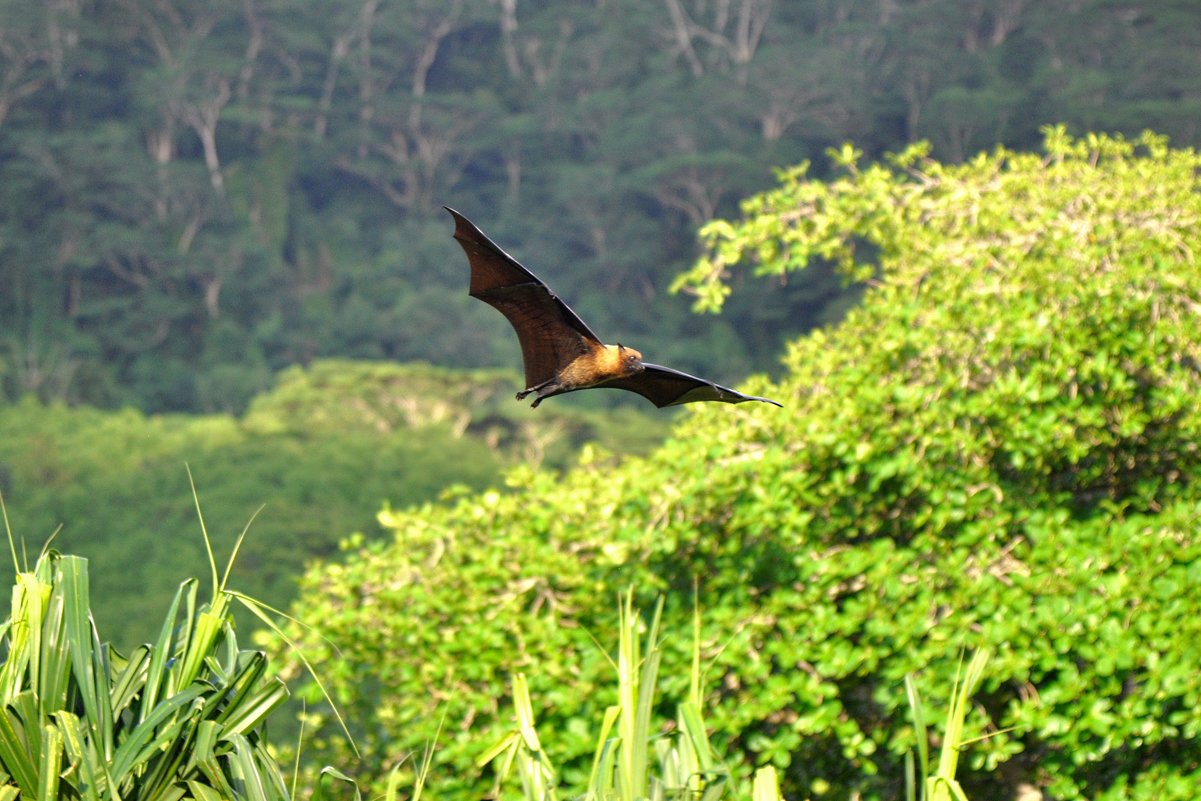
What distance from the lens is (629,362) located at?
295 centimetres

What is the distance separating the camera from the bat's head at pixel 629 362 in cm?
295

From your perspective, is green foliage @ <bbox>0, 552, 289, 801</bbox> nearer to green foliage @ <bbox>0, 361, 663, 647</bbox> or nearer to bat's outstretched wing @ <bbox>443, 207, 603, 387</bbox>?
bat's outstretched wing @ <bbox>443, 207, 603, 387</bbox>

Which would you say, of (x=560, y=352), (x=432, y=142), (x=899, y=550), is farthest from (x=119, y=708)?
(x=432, y=142)

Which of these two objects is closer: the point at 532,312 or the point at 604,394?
the point at 532,312

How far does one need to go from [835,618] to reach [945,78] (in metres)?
32.3

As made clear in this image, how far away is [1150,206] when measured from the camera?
6.66 meters

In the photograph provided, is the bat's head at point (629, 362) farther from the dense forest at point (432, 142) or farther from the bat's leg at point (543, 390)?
the dense forest at point (432, 142)

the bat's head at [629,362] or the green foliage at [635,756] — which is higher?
the bat's head at [629,362]

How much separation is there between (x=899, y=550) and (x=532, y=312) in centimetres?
293

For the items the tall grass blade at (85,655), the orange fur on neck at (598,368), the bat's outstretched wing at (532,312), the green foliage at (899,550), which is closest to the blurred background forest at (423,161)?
the green foliage at (899,550)

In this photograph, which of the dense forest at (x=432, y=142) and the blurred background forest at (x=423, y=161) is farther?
the dense forest at (x=432, y=142)

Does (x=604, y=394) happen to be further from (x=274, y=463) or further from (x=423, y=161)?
(x=274, y=463)

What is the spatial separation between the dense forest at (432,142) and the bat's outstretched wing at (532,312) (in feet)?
92.5

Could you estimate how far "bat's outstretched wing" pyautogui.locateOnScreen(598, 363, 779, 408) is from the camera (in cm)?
304
